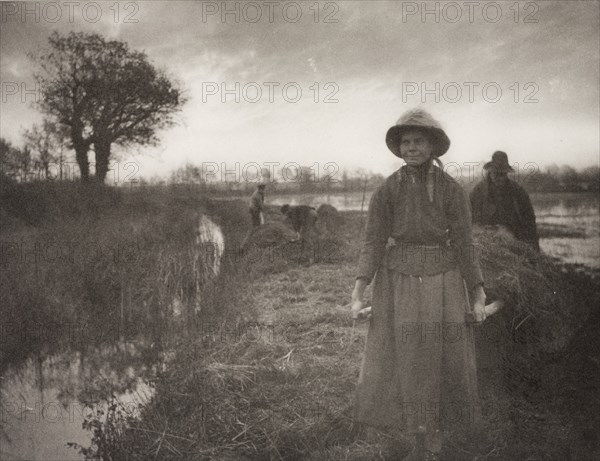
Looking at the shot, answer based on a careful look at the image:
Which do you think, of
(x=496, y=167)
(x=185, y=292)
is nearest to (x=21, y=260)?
(x=185, y=292)

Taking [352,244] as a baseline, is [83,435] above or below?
below

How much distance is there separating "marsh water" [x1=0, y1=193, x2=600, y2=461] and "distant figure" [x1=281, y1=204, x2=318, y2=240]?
563 centimetres

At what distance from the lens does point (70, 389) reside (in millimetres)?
4699

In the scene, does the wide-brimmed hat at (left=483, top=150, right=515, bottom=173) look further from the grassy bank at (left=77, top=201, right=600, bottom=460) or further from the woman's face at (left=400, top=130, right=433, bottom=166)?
the woman's face at (left=400, top=130, right=433, bottom=166)

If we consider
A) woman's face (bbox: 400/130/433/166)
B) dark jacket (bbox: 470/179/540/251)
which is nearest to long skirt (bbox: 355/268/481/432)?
woman's face (bbox: 400/130/433/166)

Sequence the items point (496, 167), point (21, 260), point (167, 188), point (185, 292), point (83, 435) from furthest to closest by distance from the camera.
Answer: point (167, 188)
point (185, 292)
point (21, 260)
point (496, 167)
point (83, 435)

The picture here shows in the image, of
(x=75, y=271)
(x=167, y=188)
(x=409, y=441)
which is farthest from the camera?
(x=167, y=188)

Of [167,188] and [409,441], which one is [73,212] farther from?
[409,441]

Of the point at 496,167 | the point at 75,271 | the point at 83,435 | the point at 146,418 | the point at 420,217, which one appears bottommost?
the point at 83,435

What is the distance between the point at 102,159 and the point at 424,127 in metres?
12.8

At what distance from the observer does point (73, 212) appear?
10.2 m

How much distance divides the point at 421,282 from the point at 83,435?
10.8 feet

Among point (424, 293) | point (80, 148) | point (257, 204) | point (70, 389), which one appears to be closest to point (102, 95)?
point (80, 148)

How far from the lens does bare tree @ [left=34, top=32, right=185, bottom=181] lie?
11719 millimetres
